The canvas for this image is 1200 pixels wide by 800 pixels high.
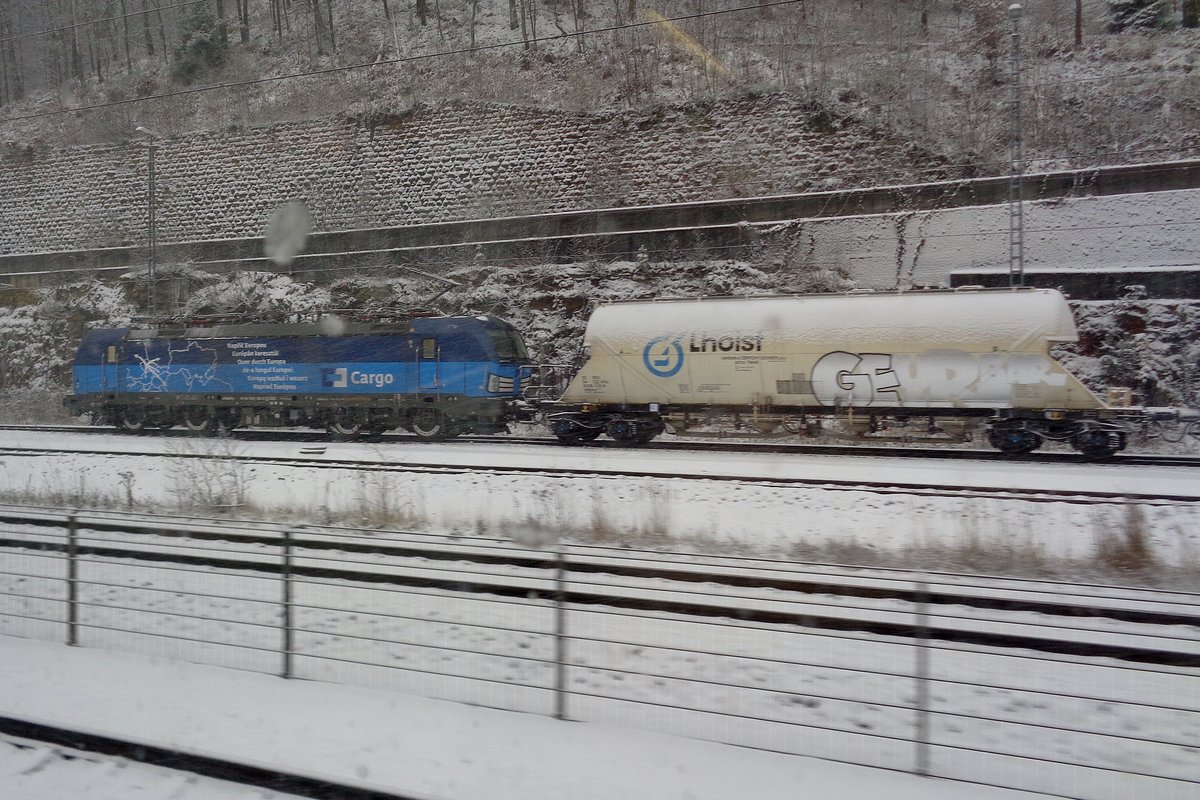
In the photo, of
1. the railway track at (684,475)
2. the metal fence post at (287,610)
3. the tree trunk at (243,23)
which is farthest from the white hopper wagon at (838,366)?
the tree trunk at (243,23)

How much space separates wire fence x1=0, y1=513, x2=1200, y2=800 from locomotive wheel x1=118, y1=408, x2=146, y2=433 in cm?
2057

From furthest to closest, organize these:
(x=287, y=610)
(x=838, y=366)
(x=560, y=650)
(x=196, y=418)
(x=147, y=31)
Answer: (x=147, y=31), (x=196, y=418), (x=838, y=366), (x=287, y=610), (x=560, y=650)

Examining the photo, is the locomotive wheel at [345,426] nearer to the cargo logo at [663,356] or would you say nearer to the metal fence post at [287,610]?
the cargo logo at [663,356]

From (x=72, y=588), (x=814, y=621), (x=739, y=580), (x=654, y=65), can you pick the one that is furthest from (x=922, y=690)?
(x=654, y=65)

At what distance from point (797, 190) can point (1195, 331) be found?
13.2 metres

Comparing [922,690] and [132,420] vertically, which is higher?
[132,420]

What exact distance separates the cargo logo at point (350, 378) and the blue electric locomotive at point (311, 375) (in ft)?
0.09

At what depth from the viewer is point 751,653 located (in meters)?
5.57

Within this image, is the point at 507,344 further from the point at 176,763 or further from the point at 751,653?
the point at 176,763

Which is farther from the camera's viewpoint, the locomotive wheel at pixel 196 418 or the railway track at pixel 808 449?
the locomotive wheel at pixel 196 418

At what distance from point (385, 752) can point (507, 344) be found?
1897 centimetres

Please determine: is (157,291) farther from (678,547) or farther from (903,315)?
(678,547)

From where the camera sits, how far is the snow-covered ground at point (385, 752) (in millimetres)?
3961

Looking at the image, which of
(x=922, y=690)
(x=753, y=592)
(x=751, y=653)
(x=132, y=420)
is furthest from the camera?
(x=132, y=420)
